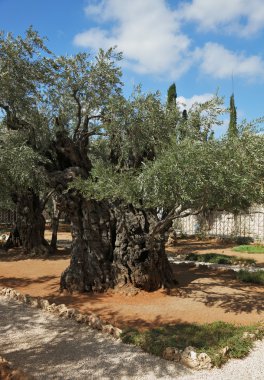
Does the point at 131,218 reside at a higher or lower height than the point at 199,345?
higher

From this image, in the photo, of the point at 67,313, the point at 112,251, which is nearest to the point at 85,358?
the point at 67,313

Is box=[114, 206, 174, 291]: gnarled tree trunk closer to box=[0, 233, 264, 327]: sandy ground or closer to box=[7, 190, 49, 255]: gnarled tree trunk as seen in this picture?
box=[0, 233, 264, 327]: sandy ground

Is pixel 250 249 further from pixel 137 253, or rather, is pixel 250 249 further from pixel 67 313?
pixel 67 313

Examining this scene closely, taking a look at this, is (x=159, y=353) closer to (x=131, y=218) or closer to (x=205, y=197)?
(x=205, y=197)

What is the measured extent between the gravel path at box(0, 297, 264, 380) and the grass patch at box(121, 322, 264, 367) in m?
0.16

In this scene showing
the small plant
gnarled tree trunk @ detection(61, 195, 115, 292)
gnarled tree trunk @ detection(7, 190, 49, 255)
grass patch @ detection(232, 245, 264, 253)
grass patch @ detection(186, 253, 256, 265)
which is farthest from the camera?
the small plant

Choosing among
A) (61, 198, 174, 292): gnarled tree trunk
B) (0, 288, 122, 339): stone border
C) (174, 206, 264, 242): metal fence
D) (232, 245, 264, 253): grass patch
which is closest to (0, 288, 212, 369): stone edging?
(0, 288, 122, 339): stone border

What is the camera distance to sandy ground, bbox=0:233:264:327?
29.4ft

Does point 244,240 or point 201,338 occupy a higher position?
point 244,240

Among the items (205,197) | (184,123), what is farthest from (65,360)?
(184,123)

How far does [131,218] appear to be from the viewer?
1152cm

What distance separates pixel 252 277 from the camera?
41.2 ft

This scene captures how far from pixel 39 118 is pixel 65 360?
27.4 feet

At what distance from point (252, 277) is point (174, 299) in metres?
3.47
